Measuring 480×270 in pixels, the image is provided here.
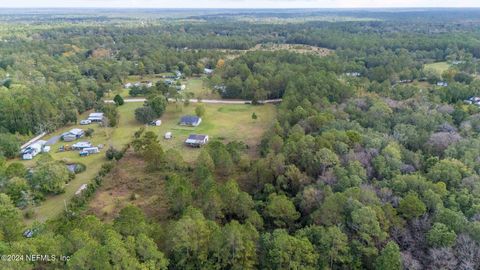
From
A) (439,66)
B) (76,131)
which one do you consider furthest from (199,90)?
(439,66)

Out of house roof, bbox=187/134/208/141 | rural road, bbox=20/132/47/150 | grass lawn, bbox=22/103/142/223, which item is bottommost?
rural road, bbox=20/132/47/150

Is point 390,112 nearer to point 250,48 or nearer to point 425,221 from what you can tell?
point 425,221

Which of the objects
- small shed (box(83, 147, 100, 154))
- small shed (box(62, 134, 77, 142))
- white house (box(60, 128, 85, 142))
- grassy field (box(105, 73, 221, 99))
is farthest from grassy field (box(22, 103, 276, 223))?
grassy field (box(105, 73, 221, 99))

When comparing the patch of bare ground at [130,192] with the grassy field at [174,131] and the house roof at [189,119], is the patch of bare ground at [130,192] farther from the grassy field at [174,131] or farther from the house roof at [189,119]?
the house roof at [189,119]

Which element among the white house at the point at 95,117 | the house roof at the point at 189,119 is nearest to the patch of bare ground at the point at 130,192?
the house roof at the point at 189,119

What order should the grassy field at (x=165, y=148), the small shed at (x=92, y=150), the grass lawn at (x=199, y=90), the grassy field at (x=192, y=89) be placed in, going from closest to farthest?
the grassy field at (x=165, y=148)
the small shed at (x=92, y=150)
the grass lawn at (x=199, y=90)
the grassy field at (x=192, y=89)

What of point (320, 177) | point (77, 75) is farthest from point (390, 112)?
point (77, 75)

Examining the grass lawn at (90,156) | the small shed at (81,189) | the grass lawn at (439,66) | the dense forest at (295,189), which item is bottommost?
the grass lawn at (90,156)

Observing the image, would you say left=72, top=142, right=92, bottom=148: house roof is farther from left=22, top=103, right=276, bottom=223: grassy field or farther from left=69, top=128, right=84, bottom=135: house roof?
left=69, top=128, right=84, bottom=135: house roof
